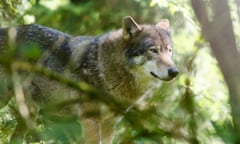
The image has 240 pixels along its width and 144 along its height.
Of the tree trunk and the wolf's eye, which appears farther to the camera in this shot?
the wolf's eye

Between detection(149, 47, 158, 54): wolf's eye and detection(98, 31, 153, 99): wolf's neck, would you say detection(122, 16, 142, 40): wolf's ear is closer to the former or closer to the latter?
detection(98, 31, 153, 99): wolf's neck

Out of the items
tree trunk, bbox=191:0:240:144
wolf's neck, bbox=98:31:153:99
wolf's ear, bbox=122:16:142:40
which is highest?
tree trunk, bbox=191:0:240:144

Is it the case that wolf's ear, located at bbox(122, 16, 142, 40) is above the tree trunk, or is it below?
below

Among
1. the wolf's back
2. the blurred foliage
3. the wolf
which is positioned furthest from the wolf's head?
the wolf's back

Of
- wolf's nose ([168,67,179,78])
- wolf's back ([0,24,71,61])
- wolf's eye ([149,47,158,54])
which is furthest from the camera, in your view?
wolf's back ([0,24,71,61])

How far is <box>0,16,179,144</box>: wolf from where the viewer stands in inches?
248

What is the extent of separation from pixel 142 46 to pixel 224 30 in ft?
16.8

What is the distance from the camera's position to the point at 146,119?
65.7 inches

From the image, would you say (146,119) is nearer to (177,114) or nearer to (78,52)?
(177,114)

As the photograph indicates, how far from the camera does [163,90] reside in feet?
6.95

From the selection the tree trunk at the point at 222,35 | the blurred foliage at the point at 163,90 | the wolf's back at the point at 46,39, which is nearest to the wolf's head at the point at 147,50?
the blurred foliage at the point at 163,90

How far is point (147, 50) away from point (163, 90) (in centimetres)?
433

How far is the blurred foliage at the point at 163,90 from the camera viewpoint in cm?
163

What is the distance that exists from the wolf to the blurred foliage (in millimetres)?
293
